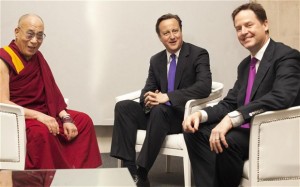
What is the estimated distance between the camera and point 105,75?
3.67 meters

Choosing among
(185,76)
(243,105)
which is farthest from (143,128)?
(243,105)

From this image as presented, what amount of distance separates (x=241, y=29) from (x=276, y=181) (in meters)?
0.76

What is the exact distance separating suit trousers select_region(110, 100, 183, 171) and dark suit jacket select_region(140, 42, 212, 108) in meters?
0.10

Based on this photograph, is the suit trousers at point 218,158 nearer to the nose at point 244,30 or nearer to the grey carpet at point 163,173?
the nose at point 244,30

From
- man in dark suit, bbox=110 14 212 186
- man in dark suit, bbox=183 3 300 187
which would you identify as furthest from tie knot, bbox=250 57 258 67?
man in dark suit, bbox=110 14 212 186

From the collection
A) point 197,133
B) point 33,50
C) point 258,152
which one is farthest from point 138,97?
point 258,152

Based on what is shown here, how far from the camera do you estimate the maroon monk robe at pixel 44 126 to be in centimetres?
237

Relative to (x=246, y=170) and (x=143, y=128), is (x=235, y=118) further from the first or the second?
(x=143, y=128)

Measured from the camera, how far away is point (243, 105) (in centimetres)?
205

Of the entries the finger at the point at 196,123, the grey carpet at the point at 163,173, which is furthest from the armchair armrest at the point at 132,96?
the finger at the point at 196,123

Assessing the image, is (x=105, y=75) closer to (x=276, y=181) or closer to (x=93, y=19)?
(x=93, y=19)

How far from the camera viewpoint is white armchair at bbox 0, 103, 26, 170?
224 centimetres

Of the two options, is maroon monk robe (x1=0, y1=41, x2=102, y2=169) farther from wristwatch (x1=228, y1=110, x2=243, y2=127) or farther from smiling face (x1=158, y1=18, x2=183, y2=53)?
wristwatch (x1=228, y1=110, x2=243, y2=127)

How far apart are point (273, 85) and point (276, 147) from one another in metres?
0.29
